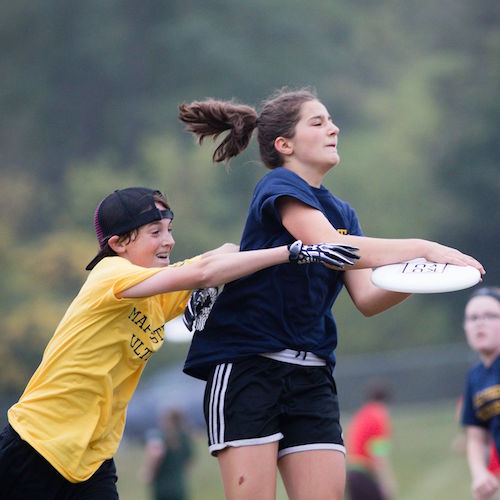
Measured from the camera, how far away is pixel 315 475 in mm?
4062

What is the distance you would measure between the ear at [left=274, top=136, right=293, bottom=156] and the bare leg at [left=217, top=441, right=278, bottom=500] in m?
1.13

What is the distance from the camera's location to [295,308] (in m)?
4.14

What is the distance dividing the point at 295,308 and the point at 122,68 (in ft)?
78.4

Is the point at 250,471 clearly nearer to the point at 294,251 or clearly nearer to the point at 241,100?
the point at 294,251

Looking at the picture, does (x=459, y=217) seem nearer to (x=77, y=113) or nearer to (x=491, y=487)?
(x=77, y=113)

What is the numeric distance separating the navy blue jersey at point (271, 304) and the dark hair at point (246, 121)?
18cm

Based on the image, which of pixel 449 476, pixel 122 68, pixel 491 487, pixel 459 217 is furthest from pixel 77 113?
pixel 491 487

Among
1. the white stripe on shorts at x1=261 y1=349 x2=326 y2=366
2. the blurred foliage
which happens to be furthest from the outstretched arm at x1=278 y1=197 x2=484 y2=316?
the blurred foliage

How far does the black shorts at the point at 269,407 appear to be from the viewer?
4059mm

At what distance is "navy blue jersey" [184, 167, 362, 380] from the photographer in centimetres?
412

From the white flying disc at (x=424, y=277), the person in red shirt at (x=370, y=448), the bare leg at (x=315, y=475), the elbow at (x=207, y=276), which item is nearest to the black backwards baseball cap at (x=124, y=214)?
the elbow at (x=207, y=276)

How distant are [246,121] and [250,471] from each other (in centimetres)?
143

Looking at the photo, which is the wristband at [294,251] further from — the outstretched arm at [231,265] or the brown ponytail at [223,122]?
the brown ponytail at [223,122]

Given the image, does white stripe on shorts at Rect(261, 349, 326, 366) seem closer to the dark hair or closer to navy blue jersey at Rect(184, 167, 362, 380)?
navy blue jersey at Rect(184, 167, 362, 380)
